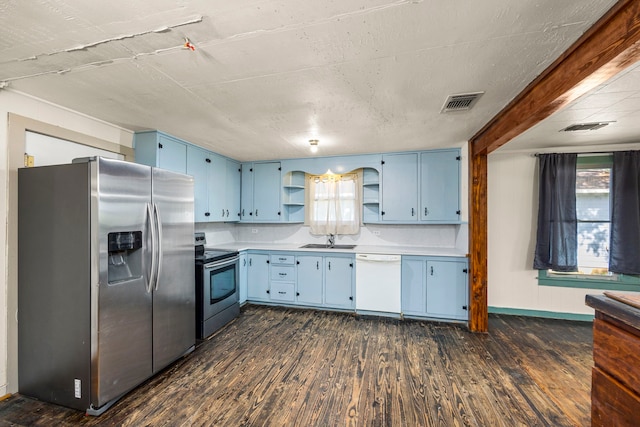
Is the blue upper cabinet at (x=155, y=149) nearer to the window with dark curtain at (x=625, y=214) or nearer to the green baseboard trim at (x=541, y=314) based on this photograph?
the green baseboard trim at (x=541, y=314)

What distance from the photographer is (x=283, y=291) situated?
13.0ft

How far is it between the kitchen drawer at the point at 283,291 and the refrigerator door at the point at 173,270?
4.83 ft

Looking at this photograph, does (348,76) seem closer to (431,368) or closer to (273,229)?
(431,368)

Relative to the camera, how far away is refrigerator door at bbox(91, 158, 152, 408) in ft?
5.96

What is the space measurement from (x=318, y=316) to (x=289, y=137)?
2482 millimetres

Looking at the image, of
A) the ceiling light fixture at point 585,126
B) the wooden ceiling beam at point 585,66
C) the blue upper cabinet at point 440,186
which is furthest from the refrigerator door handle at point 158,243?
the ceiling light fixture at point 585,126

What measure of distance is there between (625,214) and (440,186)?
2140 millimetres

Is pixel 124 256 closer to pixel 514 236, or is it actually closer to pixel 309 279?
pixel 309 279

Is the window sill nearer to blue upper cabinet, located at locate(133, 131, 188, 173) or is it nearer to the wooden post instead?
the wooden post

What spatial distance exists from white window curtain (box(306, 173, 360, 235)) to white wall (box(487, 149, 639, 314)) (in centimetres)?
198

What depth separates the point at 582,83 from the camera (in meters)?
1.45

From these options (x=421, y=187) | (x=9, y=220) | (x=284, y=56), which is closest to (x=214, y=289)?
(x=9, y=220)

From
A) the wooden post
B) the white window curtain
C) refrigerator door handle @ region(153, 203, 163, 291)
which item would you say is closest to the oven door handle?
refrigerator door handle @ region(153, 203, 163, 291)

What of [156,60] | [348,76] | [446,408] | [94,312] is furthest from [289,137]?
[446,408]
